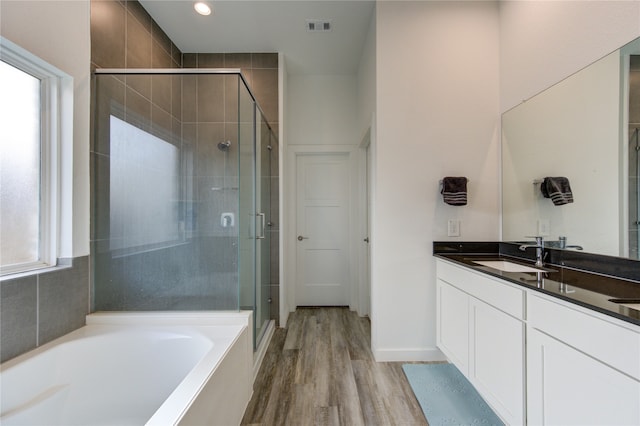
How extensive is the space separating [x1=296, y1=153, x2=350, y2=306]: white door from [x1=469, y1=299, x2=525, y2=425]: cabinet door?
1.88m

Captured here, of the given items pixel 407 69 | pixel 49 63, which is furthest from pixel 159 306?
pixel 407 69

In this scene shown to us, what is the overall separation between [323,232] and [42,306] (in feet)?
8.26

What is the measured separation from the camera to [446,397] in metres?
1.72

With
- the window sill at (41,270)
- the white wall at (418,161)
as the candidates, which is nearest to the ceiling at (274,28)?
the white wall at (418,161)

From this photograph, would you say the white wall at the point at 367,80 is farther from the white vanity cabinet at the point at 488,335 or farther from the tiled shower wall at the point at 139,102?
the white vanity cabinet at the point at 488,335

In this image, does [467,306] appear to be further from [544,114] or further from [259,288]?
[259,288]

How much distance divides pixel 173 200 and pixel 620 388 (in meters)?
2.34

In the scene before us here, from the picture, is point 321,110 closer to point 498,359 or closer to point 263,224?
point 263,224

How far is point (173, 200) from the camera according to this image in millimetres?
1901

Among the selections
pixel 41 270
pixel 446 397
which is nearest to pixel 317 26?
pixel 41 270

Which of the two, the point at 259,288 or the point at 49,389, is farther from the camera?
the point at 259,288

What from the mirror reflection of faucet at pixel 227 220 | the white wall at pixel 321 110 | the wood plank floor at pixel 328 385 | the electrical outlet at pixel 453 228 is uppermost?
the white wall at pixel 321 110

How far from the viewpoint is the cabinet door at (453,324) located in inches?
67.5

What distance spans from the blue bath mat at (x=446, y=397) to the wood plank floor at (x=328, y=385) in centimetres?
6
